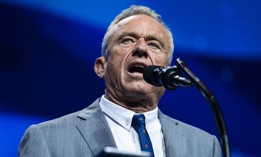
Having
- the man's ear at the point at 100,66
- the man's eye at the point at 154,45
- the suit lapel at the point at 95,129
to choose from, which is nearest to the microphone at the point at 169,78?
the suit lapel at the point at 95,129

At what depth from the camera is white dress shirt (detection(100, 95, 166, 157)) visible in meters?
2.13

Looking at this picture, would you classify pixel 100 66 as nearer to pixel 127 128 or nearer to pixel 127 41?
pixel 127 41

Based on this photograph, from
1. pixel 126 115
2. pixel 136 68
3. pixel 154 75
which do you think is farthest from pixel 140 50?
pixel 154 75

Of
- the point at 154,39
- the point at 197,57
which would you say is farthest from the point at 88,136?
the point at 197,57

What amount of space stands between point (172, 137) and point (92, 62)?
57 cm

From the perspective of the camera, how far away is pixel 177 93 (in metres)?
2.70

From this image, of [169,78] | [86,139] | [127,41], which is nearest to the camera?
[169,78]

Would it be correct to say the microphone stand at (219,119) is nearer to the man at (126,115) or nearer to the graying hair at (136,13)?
the man at (126,115)

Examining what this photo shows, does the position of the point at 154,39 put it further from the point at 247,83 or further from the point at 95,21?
the point at 247,83

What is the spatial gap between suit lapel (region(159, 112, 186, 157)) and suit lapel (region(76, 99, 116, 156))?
24cm

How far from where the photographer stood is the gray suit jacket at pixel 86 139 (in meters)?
2.00

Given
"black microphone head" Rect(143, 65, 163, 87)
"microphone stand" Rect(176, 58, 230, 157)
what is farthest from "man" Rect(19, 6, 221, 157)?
"microphone stand" Rect(176, 58, 230, 157)

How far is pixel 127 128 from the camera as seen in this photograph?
2.19m

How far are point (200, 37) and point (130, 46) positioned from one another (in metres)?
0.59
